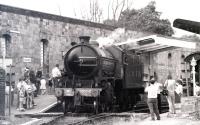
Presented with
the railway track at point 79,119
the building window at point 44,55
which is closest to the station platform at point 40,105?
the railway track at point 79,119

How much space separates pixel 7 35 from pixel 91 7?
30.0m

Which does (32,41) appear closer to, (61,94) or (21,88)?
(21,88)

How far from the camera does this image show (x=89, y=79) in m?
13.6

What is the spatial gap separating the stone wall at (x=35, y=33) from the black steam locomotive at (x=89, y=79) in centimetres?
804

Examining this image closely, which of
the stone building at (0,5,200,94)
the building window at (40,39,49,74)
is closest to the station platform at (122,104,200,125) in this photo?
the stone building at (0,5,200,94)

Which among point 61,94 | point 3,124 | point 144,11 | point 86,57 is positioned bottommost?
point 3,124

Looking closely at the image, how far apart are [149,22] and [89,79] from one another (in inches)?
1120

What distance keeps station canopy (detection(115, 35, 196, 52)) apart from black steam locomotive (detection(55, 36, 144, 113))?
4.93ft

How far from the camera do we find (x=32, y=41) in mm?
23281

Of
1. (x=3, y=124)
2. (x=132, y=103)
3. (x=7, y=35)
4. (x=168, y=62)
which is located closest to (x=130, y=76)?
(x=132, y=103)

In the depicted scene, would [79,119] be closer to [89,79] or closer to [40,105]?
[89,79]

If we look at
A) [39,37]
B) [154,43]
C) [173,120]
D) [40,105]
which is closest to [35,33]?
[39,37]

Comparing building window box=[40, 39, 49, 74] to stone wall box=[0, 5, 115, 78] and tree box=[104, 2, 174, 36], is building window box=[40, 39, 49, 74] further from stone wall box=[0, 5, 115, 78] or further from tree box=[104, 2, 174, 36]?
tree box=[104, 2, 174, 36]

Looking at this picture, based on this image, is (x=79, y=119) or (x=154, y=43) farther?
(x=154, y=43)
